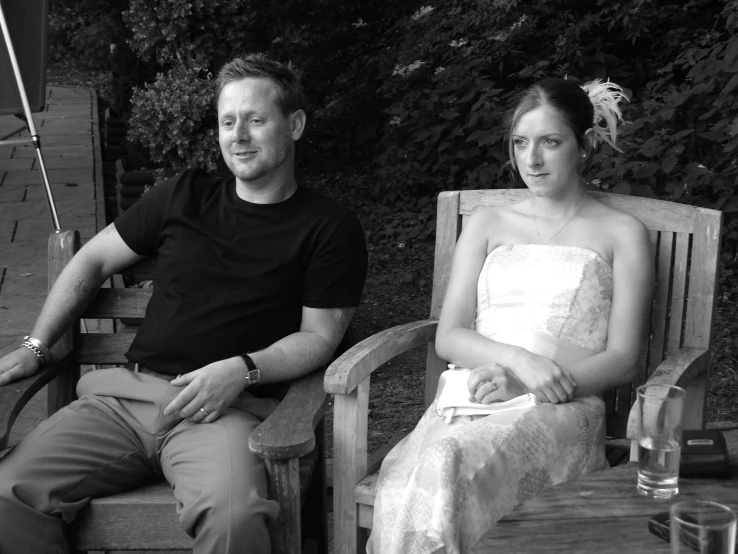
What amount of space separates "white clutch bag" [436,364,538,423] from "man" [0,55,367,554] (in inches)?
13.3

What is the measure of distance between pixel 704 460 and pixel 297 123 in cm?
148

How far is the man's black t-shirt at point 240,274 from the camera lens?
2.64 m

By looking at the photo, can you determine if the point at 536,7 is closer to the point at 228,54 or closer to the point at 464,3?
the point at 464,3

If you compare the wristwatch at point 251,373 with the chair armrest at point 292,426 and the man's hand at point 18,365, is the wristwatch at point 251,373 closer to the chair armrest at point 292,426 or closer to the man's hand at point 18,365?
the chair armrest at point 292,426

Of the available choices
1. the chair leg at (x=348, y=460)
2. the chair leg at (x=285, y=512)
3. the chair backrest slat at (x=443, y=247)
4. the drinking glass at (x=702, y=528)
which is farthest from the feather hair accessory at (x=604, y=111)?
the drinking glass at (x=702, y=528)

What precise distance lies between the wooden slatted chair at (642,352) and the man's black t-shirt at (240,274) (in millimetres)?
233

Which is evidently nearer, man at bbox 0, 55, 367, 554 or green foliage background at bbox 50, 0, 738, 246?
man at bbox 0, 55, 367, 554

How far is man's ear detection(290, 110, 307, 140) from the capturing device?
280 centimetres

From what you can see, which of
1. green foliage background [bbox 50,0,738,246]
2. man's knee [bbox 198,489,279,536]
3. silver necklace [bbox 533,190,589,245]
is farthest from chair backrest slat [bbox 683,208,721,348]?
green foliage background [bbox 50,0,738,246]

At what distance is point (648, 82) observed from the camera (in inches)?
257

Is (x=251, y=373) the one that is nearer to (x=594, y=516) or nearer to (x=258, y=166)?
(x=258, y=166)

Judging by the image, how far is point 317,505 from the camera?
2.72 meters

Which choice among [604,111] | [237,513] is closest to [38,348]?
[237,513]

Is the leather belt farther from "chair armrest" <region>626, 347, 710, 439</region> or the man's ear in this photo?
"chair armrest" <region>626, 347, 710, 439</region>
